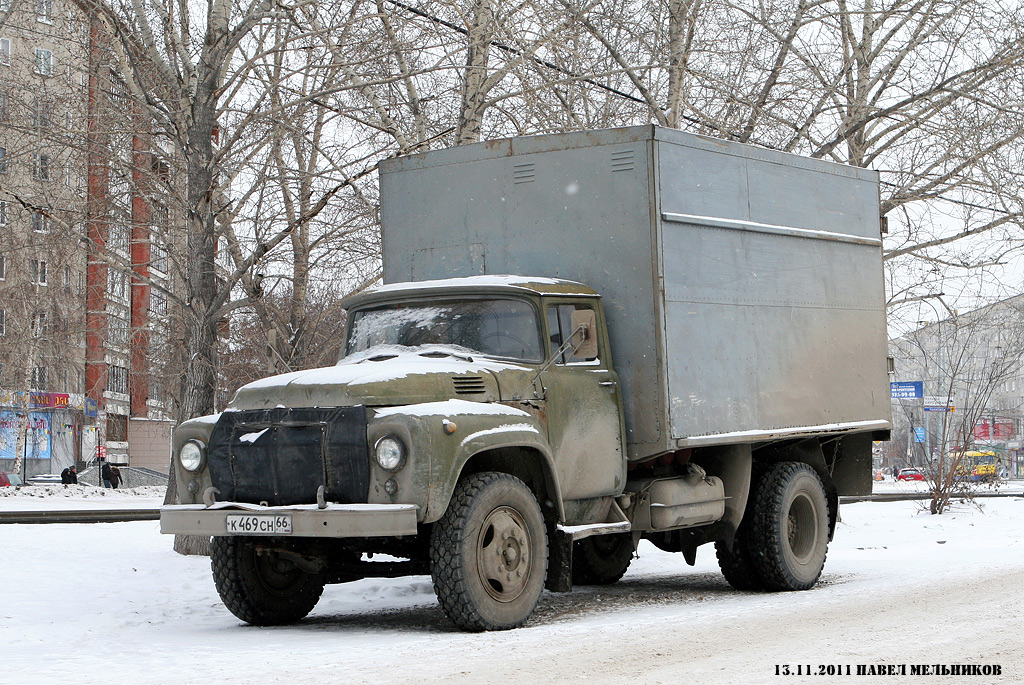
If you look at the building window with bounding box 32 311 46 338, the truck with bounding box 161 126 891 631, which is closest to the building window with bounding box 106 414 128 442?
the building window with bounding box 32 311 46 338

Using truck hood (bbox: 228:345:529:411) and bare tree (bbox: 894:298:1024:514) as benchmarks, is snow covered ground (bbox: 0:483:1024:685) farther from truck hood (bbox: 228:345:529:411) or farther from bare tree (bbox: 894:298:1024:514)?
bare tree (bbox: 894:298:1024:514)

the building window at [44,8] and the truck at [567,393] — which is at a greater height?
the building window at [44,8]

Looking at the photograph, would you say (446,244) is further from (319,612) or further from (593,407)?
(319,612)

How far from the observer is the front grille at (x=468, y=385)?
826 cm

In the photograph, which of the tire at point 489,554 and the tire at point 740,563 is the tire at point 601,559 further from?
the tire at point 489,554

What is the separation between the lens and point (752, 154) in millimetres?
10695

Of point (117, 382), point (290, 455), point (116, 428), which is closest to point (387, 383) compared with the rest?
point (290, 455)

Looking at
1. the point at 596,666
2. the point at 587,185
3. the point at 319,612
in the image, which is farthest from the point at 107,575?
the point at 596,666

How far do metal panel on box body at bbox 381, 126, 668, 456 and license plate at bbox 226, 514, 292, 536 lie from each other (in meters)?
2.97

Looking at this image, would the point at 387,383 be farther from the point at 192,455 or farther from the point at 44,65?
the point at 44,65

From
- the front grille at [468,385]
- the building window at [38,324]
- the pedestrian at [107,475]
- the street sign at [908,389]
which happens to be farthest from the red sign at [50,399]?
the front grille at [468,385]

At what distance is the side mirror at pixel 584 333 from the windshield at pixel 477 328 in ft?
1.07

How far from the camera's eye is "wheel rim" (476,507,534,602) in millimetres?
7969

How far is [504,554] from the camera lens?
26.7 feet
